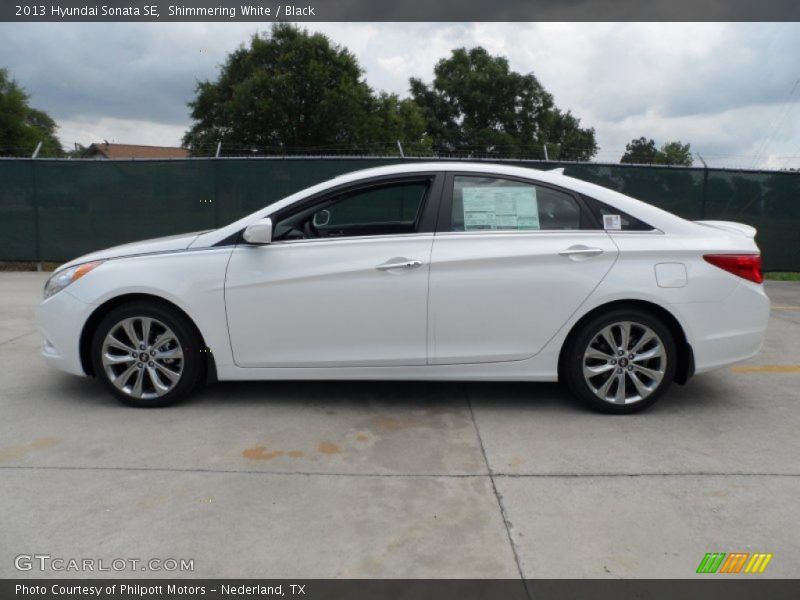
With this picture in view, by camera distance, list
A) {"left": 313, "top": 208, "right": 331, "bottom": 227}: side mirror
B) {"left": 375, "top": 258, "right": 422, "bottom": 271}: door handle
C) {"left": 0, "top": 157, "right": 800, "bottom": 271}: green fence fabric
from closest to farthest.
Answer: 1. {"left": 375, "top": 258, "right": 422, "bottom": 271}: door handle
2. {"left": 313, "top": 208, "right": 331, "bottom": 227}: side mirror
3. {"left": 0, "top": 157, "right": 800, "bottom": 271}: green fence fabric

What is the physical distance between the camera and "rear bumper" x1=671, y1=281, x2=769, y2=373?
13.8 feet

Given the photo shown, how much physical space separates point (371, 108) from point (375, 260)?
125ft

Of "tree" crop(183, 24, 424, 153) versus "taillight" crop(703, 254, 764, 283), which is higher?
"tree" crop(183, 24, 424, 153)

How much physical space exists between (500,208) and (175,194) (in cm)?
780

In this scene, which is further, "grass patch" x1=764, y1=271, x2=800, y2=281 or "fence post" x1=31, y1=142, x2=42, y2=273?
A: "grass patch" x1=764, y1=271, x2=800, y2=281

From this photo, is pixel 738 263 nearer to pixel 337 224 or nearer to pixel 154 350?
pixel 337 224

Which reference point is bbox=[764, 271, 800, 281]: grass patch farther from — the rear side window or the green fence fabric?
the rear side window

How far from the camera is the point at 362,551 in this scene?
8.91 ft

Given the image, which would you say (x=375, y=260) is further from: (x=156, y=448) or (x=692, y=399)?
(x=692, y=399)

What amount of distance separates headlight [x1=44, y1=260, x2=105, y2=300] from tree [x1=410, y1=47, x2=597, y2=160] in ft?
176

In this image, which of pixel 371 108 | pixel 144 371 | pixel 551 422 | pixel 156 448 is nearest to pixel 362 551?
pixel 156 448

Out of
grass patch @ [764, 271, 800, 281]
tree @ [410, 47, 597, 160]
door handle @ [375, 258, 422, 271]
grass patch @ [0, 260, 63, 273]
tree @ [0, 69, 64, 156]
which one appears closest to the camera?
door handle @ [375, 258, 422, 271]

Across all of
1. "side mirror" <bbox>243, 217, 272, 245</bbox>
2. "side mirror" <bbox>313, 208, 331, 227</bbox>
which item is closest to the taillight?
"side mirror" <bbox>313, 208, 331, 227</bbox>

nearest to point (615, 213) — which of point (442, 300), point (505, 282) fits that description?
point (505, 282)
